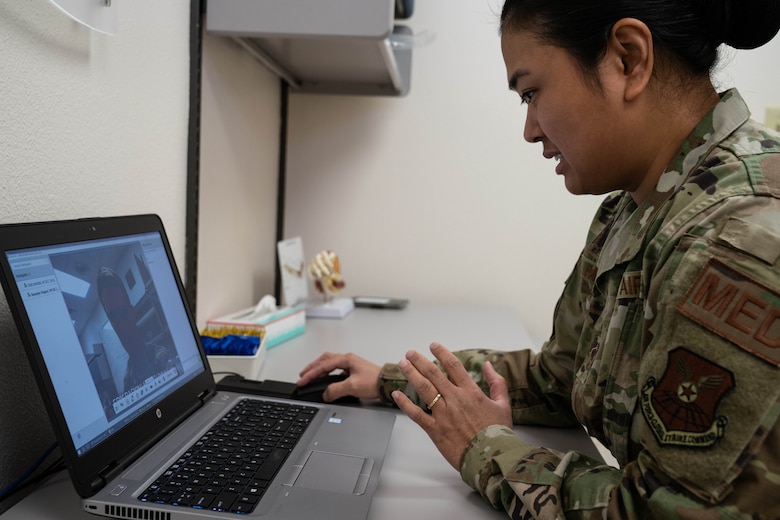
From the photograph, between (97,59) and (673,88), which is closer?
(673,88)

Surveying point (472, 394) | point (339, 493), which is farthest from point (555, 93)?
point (339, 493)

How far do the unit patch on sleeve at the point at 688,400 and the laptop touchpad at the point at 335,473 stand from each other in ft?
0.97

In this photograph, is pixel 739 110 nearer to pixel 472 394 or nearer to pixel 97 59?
pixel 472 394

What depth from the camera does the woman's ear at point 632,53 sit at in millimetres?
639

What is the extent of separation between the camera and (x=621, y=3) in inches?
25.3

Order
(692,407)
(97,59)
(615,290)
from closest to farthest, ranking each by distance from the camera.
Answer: (692,407)
(615,290)
(97,59)

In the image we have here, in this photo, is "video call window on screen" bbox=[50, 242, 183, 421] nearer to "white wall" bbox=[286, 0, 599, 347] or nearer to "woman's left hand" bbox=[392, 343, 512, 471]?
"woman's left hand" bbox=[392, 343, 512, 471]

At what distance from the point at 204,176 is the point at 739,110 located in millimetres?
962

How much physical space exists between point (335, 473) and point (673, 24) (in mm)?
591

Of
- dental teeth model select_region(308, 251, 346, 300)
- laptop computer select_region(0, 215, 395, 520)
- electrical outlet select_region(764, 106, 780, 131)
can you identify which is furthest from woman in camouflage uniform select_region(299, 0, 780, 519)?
electrical outlet select_region(764, 106, 780, 131)

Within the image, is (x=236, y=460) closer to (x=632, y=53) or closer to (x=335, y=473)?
(x=335, y=473)

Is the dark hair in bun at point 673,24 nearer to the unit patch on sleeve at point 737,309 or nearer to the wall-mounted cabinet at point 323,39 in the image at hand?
the unit patch on sleeve at point 737,309

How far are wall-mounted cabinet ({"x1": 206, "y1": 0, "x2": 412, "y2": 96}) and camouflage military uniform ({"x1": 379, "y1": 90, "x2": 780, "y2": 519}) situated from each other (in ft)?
2.19

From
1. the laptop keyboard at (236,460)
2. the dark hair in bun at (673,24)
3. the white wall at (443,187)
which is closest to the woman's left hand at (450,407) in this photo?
the laptop keyboard at (236,460)
